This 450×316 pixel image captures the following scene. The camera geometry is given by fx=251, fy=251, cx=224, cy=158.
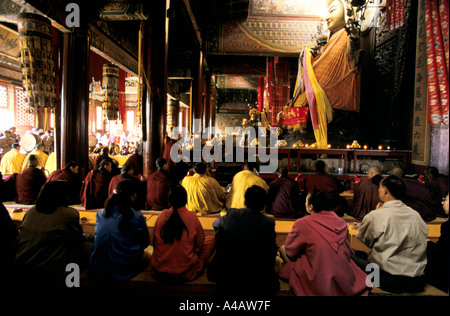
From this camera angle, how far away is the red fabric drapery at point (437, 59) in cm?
331

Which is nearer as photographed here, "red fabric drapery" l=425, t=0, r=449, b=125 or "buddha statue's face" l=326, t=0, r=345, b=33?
"red fabric drapery" l=425, t=0, r=449, b=125

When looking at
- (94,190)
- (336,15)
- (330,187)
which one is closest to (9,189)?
(94,190)

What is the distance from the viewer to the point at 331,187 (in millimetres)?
4500

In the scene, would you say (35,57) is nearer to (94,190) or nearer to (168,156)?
(94,190)

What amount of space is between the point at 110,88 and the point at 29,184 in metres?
5.11

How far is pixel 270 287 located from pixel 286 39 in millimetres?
9999

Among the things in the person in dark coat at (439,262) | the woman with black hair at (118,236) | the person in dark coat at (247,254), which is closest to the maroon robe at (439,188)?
the person in dark coat at (439,262)

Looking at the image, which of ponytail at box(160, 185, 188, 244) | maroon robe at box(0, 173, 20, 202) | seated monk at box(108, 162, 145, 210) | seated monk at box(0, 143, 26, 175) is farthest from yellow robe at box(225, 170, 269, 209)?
seated monk at box(0, 143, 26, 175)

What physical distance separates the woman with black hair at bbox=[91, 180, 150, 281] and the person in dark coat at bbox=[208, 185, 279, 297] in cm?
90

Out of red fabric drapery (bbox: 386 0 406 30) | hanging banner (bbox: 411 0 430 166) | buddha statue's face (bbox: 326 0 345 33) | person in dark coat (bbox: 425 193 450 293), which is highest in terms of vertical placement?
buddha statue's face (bbox: 326 0 345 33)

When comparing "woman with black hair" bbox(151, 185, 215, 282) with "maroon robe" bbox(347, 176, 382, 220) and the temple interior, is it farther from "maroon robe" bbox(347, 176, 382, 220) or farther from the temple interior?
"maroon robe" bbox(347, 176, 382, 220)

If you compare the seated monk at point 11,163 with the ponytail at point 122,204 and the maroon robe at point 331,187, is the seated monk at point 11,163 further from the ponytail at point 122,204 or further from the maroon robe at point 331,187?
the maroon robe at point 331,187

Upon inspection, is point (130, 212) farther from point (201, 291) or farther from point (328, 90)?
point (328, 90)

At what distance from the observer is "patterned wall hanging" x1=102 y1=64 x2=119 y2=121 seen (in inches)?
353
